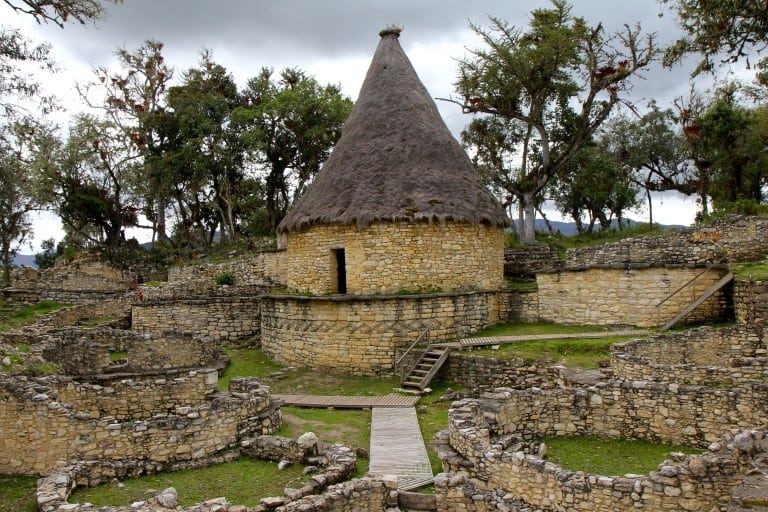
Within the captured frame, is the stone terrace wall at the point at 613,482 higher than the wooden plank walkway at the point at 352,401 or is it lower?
higher

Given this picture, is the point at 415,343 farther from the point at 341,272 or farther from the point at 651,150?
the point at 651,150

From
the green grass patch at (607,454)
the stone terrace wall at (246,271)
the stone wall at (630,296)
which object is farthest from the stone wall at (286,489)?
the stone terrace wall at (246,271)

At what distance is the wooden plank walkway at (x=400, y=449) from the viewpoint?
863 cm

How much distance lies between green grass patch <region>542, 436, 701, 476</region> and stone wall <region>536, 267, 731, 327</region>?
7.39 metres

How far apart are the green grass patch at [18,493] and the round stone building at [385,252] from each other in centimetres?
863

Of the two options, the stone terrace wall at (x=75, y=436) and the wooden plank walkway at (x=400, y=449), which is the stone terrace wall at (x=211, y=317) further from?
the stone terrace wall at (x=75, y=436)

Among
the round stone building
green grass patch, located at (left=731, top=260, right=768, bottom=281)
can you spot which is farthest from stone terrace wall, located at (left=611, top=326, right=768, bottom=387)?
the round stone building

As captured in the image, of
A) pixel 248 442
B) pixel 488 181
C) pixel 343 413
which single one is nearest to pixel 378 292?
pixel 343 413

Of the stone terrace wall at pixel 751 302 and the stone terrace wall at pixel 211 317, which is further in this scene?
the stone terrace wall at pixel 211 317

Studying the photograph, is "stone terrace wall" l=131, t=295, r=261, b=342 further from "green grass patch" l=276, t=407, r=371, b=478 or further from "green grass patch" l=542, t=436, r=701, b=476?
"green grass patch" l=542, t=436, r=701, b=476

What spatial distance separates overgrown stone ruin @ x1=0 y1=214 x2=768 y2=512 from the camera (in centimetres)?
711

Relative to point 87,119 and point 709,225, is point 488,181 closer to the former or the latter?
point 709,225

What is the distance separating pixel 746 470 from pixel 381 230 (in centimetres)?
1124

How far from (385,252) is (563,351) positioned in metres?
5.42
